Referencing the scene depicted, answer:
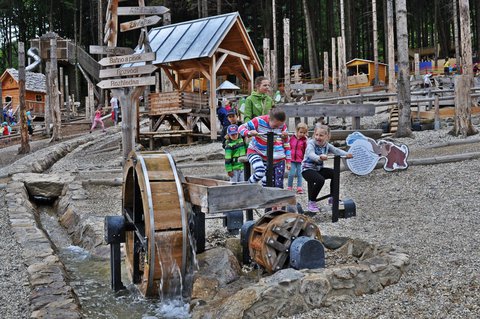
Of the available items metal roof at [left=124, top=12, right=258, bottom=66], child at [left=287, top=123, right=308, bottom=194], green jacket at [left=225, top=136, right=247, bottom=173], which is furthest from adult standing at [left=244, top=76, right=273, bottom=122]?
metal roof at [left=124, top=12, right=258, bottom=66]

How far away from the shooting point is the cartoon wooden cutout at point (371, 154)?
1017 cm

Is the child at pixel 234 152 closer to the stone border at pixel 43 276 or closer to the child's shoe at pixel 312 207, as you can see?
the child's shoe at pixel 312 207

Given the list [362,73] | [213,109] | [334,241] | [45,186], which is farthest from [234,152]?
[362,73]

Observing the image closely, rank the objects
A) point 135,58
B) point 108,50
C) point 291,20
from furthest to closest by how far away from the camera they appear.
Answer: point 291,20
point 108,50
point 135,58

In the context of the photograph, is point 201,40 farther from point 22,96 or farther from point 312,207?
point 312,207

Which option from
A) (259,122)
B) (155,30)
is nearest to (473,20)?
(155,30)

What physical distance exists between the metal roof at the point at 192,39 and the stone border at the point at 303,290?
15140 mm

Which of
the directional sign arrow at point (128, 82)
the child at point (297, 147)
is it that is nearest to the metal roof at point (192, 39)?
the directional sign arrow at point (128, 82)

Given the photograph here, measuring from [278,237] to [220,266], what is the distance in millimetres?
773

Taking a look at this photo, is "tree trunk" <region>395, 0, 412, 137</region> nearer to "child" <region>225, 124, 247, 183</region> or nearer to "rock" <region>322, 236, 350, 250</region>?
"child" <region>225, 124, 247, 183</region>

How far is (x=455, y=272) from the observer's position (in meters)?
4.88

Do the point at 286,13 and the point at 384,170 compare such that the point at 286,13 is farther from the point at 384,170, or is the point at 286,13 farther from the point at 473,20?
the point at 384,170

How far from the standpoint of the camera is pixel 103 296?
6.23m

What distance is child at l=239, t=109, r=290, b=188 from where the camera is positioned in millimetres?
7141
